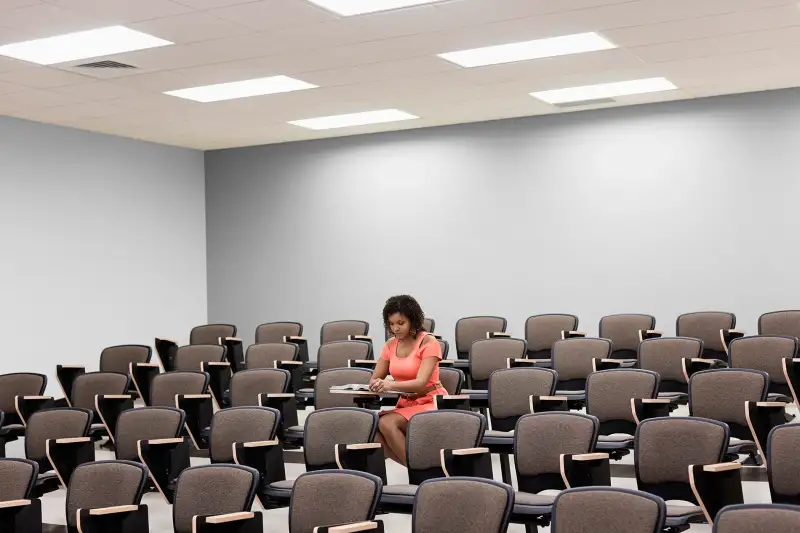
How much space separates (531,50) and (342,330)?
11.3 ft

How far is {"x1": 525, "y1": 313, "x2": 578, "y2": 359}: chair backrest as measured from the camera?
9289 millimetres

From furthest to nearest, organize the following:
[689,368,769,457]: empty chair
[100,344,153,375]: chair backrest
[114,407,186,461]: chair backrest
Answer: [100,344,153,375]: chair backrest → [114,407,186,461]: chair backrest → [689,368,769,457]: empty chair

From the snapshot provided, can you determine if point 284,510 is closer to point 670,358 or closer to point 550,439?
point 550,439

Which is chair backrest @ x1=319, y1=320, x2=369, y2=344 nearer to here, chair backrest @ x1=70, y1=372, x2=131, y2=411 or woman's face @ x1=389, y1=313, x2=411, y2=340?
chair backrest @ x1=70, y1=372, x2=131, y2=411

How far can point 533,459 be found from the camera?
17.4 feet

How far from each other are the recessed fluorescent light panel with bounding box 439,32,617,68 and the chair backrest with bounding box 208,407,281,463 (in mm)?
3435

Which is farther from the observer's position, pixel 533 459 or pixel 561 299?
pixel 561 299

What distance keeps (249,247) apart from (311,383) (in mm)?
4264

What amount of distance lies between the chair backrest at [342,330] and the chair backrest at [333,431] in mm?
4103

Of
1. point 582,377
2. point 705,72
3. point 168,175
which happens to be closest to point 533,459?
point 582,377

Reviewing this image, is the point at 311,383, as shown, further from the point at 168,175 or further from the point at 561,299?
the point at 168,175

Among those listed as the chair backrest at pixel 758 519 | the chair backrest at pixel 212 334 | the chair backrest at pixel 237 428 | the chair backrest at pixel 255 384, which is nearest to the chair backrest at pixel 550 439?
the chair backrest at pixel 237 428

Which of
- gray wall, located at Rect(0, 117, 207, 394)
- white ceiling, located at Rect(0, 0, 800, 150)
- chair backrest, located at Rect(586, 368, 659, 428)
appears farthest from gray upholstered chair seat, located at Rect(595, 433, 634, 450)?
gray wall, located at Rect(0, 117, 207, 394)

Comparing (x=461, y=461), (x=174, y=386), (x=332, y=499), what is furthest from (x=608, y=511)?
(x=174, y=386)
